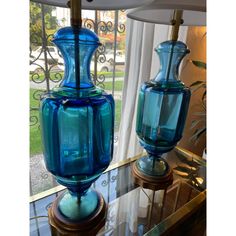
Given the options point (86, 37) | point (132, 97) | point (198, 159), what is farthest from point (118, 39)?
point (198, 159)

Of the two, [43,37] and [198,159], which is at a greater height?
[43,37]

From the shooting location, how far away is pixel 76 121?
46 cm

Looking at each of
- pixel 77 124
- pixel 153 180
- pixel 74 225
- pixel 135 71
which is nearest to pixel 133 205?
pixel 153 180

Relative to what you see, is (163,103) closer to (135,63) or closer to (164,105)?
(164,105)

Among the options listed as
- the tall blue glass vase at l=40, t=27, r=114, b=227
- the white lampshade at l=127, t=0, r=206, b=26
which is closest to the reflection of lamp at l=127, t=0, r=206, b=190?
the white lampshade at l=127, t=0, r=206, b=26

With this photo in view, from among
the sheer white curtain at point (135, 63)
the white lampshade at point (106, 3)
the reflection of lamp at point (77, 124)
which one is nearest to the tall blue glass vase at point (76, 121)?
the reflection of lamp at point (77, 124)

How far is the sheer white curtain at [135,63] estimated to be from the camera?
3.04 feet

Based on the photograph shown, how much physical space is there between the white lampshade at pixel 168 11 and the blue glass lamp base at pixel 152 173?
19.6 inches

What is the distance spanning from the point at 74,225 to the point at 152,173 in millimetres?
337

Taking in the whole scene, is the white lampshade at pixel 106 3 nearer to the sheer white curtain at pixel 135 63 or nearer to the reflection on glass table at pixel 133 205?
the sheer white curtain at pixel 135 63

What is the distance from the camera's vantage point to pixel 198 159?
999mm

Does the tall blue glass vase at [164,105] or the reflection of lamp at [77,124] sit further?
the tall blue glass vase at [164,105]

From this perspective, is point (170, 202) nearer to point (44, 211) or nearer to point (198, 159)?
point (198, 159)
